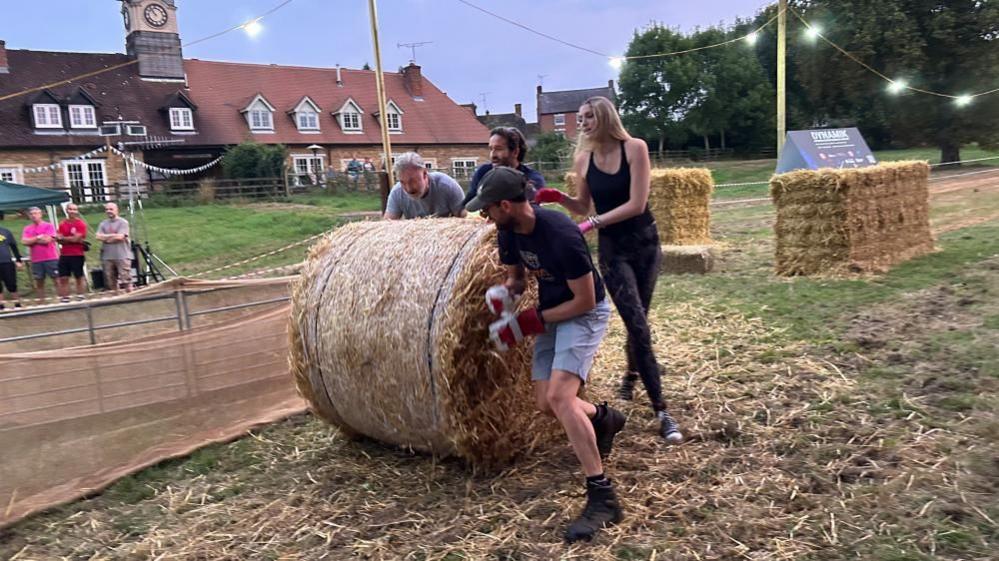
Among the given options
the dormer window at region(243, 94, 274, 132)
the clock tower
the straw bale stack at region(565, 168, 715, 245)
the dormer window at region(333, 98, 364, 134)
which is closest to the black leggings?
the straw bale stack at region(565, 168, 715, 245)

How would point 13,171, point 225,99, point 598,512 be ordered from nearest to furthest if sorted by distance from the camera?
1. point 598,512
2. point 13,171
3. point 225,99

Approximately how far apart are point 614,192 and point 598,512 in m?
1.83

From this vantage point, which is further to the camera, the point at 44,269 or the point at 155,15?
the point at 155,15

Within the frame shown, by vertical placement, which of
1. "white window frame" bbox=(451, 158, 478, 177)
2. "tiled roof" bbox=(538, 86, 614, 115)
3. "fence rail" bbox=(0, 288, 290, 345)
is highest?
"tiled roof" bbox=(538, 86, 614, 115)

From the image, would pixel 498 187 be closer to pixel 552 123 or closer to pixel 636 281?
pixel 636 281

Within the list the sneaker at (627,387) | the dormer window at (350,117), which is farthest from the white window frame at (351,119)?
the sneaker at (627,387)

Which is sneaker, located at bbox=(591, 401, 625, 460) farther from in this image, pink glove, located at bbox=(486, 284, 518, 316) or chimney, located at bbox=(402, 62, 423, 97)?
chimney, located at bbox=(402, 62, 423, 97)

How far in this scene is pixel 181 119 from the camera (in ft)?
102

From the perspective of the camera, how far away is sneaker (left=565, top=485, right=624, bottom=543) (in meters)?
3.14

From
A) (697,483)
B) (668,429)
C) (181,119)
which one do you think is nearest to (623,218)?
(668,429)

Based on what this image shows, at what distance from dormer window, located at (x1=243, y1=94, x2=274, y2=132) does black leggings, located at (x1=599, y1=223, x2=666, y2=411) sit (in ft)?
105

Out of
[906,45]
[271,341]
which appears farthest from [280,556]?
[906,45]

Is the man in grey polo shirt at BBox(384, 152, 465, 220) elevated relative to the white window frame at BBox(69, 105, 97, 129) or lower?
lower

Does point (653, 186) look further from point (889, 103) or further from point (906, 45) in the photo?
point (889, 103)
